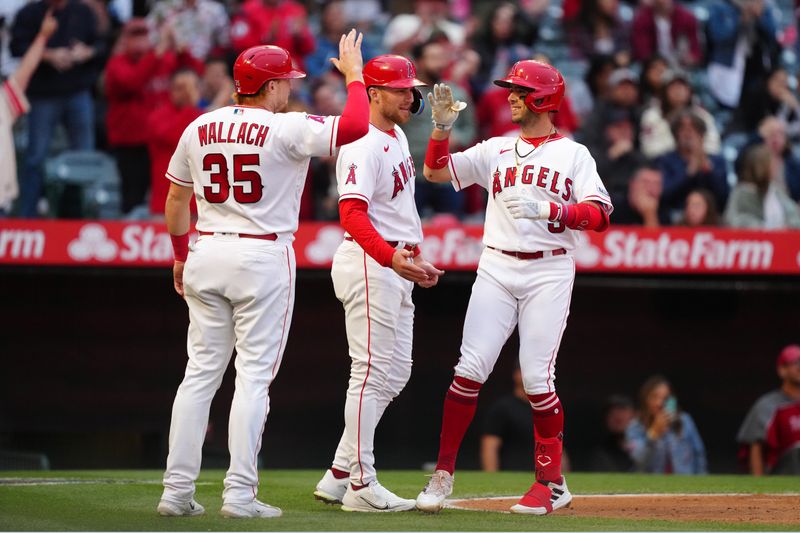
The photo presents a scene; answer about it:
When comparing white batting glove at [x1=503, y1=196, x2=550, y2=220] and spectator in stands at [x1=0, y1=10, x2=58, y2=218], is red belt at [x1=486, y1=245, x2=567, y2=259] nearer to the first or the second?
white batting glove at [x1=503, y1=196, x2=550, y2=220]

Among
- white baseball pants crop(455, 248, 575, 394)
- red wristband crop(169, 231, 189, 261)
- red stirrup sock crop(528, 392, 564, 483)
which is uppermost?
red wristband crop(169, 231, 189, 261)

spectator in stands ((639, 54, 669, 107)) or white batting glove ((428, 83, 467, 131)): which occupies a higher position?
spectator in stands ((639, 54, 669, 107))

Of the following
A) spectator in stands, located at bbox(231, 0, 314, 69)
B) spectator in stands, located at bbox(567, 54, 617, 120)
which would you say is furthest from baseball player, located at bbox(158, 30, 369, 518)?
spectator in stands, located at bbox(567, 54, 617, 120)

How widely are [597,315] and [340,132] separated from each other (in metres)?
5.85

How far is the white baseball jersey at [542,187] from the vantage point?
5.07m

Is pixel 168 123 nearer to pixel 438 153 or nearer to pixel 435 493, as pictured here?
pixel 438 153

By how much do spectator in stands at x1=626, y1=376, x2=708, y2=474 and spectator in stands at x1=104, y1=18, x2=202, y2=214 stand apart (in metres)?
4.01

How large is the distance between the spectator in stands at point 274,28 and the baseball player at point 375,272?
512cm

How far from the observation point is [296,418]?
9.84 meters

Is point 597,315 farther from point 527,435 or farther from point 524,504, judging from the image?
point 524,504

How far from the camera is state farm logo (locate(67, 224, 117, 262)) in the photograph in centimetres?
849

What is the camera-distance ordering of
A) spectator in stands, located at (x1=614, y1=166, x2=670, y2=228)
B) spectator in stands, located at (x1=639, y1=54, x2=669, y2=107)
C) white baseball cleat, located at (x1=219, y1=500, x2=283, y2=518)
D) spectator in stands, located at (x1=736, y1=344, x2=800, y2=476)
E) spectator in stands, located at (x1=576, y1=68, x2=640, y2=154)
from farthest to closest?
spectator in stands, located at (x1=639, y1=54, x2=669, y2=107) < spectator in stands, located at (x1=576, y1=68, x2=640, y2=154) < spectator in stands, located at (x1=614, y1=166, x2=670, y2=228) < spectator in stands, located at (x1=736, y1=344, x2=800, y2=476) < white baseball cleat, located at (x1=219, y1=500, x2=283, y2=518)

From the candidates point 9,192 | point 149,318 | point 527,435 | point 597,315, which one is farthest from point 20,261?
point 597,315

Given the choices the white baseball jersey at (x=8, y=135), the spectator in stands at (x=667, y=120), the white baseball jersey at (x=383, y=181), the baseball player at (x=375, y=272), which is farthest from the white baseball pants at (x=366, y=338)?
the spectator in stands at (x=667, y=120)
